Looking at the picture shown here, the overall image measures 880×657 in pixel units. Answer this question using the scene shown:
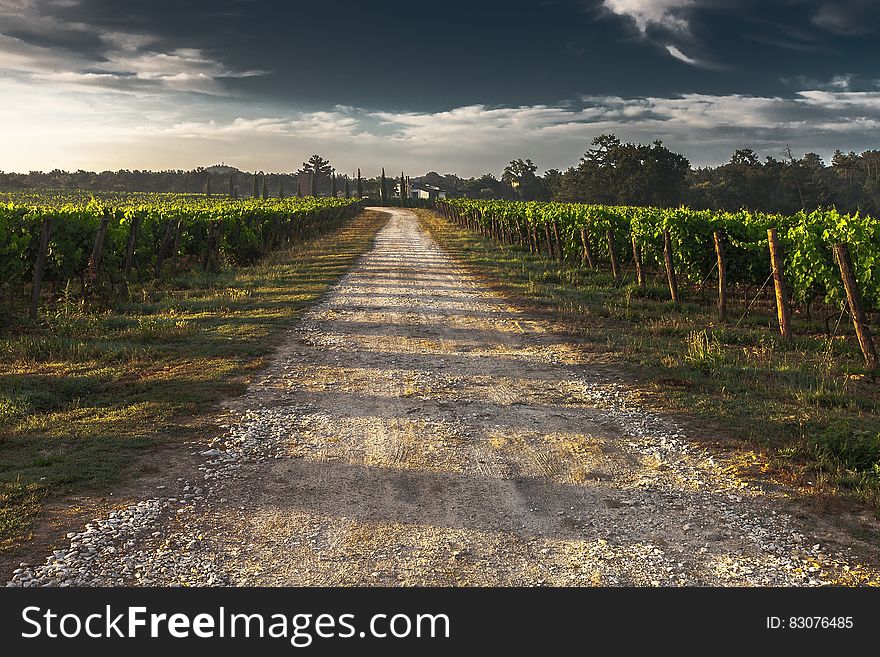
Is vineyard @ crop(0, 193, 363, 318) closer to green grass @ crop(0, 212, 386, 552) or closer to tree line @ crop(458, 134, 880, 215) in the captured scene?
green grass @ crop(0, 212, 386, 552)

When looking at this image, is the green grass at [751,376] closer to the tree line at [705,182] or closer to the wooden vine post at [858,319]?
the wooden vine post at [858,319]

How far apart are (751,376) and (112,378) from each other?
322 inches

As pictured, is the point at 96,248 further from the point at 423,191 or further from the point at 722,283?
the point at 423,191

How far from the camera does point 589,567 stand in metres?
4.27

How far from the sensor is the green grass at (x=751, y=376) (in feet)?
20.0

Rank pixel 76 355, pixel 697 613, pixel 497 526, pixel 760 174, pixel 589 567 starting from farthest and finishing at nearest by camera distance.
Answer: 1. pixel 760 174
2. pixel 76 355
3. pixel 497 526
4. pixel 589 567
5. pixel 697 613

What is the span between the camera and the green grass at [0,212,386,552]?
570cm

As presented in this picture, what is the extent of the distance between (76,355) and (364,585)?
7489 mm

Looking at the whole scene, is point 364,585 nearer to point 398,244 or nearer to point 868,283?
point 868,283

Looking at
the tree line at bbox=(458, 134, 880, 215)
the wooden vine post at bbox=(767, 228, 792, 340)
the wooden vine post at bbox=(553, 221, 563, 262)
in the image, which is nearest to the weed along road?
the wooden vine post at bbox=(767, 228, 792, 340)

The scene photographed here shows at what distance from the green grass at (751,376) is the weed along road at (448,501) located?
600 mm

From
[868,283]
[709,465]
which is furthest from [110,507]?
[868,283]

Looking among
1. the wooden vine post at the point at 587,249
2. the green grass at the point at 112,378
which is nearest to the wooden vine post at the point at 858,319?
the green grass at the point at 112,378

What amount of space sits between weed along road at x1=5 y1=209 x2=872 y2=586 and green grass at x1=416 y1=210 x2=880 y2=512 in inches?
23.6
